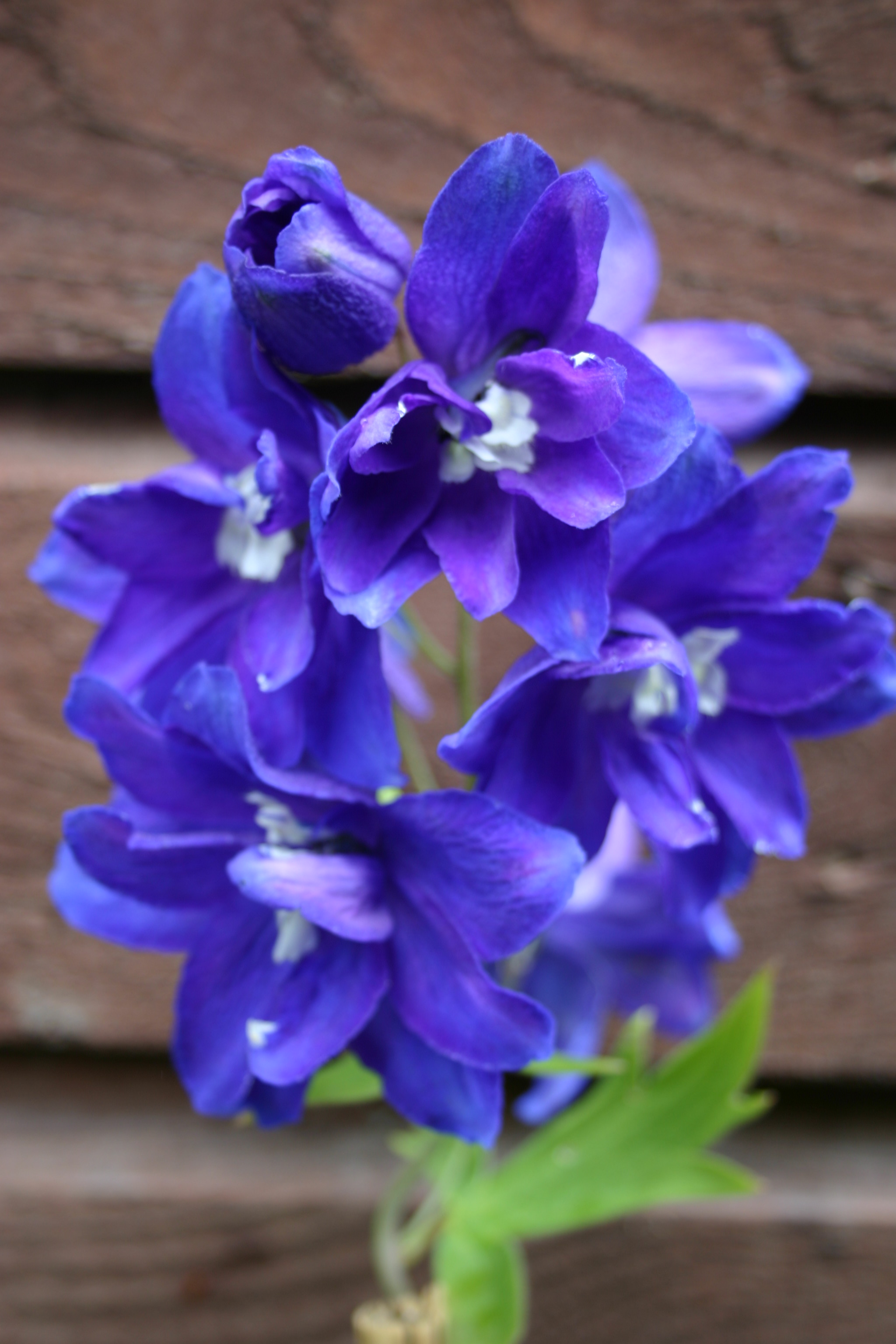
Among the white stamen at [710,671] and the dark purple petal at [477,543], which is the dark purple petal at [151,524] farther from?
the white stamen at [710,671]

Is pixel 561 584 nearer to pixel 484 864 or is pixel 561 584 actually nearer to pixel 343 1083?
pixel 484 864

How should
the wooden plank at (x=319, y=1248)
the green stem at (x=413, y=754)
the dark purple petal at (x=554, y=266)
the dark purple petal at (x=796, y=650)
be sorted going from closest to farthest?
the dark purple petal at (x=554, y=266) → the dark purple petal at (x=796, y=650) → the green stem at (x=413, y=754) → the wooden plank at (x=319, y=1248)

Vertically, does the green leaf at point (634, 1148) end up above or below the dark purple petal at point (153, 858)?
below

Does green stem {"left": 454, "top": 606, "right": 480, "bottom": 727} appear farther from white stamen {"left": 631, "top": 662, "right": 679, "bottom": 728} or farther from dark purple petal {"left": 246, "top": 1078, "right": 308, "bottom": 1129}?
dark purple petal {"left": 246, "top": 1078, "right": 308, "bottom": 1129}

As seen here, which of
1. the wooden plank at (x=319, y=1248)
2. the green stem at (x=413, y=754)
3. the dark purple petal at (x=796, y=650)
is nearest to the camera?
the dark purple petal at (x=796, y=650)

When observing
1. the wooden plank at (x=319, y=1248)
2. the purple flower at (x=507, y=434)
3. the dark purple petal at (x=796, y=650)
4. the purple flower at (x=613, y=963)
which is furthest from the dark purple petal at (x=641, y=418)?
the wooden plank at (x=319, y=1248)

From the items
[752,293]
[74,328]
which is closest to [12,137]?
[74,328]

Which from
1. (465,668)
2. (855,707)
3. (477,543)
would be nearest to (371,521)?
(477,543)
